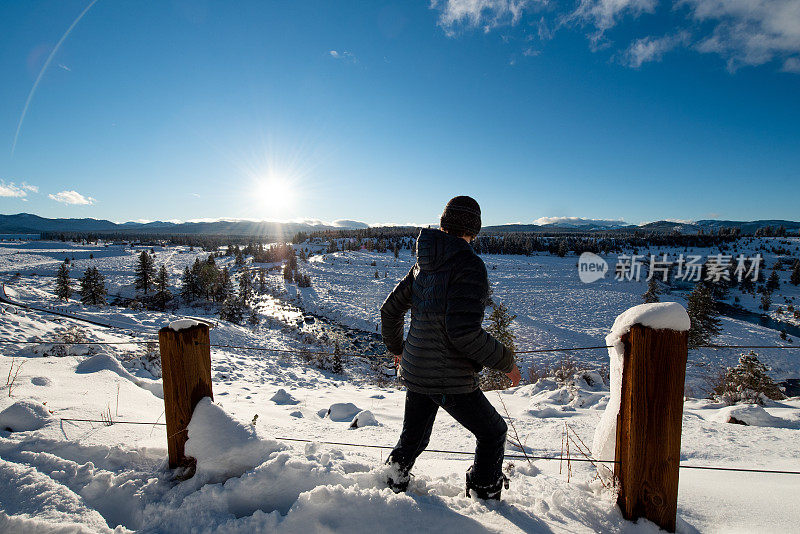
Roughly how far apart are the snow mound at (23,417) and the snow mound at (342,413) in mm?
3284

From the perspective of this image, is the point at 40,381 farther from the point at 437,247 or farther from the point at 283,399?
the point at 437,247

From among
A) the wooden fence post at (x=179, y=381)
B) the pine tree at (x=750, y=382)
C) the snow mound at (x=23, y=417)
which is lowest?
the pine tree at (x=750, y=382)

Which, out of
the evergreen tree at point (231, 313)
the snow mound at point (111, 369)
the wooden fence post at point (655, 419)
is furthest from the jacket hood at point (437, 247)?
the evergreen tree at point (231, 313)

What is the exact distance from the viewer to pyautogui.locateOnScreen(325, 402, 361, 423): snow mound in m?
5.29

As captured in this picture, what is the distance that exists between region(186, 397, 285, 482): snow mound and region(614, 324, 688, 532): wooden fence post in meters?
2.13

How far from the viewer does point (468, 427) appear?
1.99 meters

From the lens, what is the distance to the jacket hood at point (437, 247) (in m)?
1.87

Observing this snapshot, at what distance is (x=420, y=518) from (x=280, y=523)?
714 millimetres

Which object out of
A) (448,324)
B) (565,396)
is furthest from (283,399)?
(448,324)

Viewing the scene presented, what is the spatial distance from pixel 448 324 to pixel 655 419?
113cm

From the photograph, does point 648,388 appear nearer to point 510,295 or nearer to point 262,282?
point 510,295

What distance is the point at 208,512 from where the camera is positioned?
6.05 ft

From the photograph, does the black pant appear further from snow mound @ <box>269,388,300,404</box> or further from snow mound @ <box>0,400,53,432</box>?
snow mound @ <box>269,388,300,404</box>

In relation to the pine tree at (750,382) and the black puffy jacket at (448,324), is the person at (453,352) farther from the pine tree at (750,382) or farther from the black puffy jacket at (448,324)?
the pine tree at (750,382)
